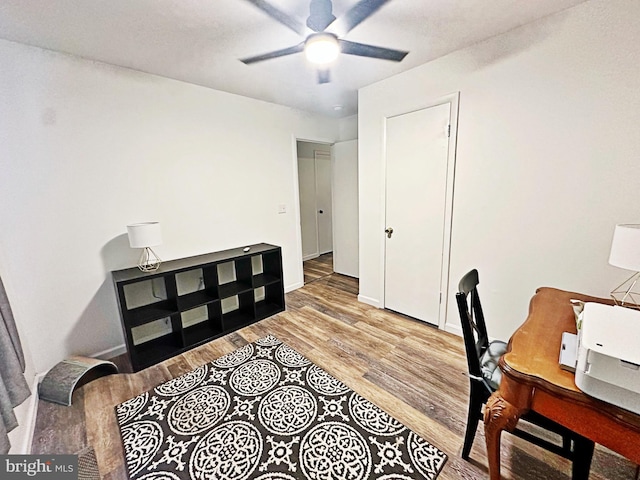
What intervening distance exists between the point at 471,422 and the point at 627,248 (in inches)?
41.8

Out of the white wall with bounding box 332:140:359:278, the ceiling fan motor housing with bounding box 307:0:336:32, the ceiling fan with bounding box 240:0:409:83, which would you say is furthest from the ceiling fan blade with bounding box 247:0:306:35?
the white wall with bounding box 332:140:359:278

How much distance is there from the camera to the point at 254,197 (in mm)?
3271

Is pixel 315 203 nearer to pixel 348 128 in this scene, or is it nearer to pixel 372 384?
pixel 348 128

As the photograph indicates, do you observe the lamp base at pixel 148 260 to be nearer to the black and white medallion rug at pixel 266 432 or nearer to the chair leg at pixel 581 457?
the black and white medallion rug at pixel 266 432

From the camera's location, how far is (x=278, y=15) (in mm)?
1540

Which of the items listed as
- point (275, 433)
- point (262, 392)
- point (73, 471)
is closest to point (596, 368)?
point (275, 433)

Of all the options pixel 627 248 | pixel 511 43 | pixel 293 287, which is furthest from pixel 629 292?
pixel 293 287

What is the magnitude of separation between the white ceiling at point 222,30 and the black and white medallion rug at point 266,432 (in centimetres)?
244

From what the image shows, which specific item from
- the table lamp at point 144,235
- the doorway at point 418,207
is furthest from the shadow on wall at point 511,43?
the table lamp at point 144,235

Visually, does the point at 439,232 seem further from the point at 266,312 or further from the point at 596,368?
the point at 266,312

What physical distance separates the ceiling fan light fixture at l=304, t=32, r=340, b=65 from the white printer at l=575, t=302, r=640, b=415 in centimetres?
173

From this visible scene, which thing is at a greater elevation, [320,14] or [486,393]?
[320,14]

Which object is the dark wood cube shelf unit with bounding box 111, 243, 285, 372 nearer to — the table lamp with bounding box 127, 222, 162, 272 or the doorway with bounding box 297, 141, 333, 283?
the table lamp with bounding box 127, 222, 162, 272

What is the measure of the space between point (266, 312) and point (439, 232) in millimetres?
2039
